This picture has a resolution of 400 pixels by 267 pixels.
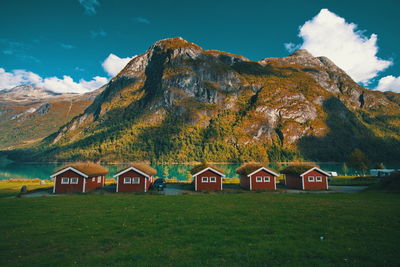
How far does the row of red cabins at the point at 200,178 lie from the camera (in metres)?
41.8

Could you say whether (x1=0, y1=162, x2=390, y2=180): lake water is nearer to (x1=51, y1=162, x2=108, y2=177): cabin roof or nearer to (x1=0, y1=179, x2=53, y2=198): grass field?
(x1=0, y1=179, x2=53, y2=198): grass field

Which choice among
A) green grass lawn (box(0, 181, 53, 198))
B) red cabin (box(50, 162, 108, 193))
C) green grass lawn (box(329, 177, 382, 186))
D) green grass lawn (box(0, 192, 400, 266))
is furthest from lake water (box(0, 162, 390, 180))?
green grass lawn (box(0, 192, 400, 266))

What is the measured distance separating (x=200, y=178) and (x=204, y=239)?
32770 mm

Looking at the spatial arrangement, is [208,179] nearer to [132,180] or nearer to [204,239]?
[132,180]

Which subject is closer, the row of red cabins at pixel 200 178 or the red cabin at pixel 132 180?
the row of red cabins at pixel 200 178

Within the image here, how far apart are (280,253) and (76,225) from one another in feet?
45.7

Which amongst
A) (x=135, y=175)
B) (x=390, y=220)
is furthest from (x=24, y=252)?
(x=135, y=175)

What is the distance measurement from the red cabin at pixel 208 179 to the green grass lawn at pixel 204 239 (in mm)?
25262

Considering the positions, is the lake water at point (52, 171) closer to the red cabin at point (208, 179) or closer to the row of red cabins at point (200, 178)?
the red cabin at point (208, 179)

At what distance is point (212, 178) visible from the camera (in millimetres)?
45531

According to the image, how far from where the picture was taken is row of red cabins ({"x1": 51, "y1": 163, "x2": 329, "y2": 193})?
41750 mm

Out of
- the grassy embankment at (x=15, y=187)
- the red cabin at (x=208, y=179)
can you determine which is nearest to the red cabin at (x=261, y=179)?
the red cabin at (x=208, y=179)

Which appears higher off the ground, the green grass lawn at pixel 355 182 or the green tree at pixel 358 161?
the green tree at pixel 358 161

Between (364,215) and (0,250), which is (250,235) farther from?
(0,250)
